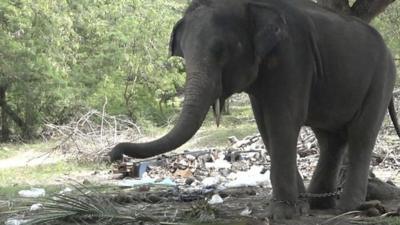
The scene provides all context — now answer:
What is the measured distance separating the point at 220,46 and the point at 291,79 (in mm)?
784

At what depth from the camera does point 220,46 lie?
5.69 m

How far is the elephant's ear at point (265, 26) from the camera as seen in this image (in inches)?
230

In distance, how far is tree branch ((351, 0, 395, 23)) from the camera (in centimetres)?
820

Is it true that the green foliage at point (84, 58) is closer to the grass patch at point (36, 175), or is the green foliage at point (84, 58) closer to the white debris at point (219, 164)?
the grass patch at point (36, 175)

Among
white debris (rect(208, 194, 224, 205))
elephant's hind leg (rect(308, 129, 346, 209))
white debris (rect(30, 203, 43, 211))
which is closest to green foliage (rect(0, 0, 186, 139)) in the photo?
white debris (rect(208, 194, 224, 205))

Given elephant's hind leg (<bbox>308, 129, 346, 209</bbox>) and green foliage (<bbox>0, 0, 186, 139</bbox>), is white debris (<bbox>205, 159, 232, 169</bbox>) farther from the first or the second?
green foliage (<bbox>0, 0, 186, 139</bbox>)

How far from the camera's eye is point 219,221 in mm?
5902

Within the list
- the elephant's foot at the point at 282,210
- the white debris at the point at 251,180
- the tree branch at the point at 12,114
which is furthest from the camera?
the tree branch at the point at 12,114

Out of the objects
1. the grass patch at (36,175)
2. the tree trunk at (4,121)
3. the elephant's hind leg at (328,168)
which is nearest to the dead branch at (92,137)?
the grass patch at (36,175)

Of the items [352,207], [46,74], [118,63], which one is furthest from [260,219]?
[118,63]

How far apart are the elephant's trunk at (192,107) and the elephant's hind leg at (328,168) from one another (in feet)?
6.31

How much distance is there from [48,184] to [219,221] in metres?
5.48

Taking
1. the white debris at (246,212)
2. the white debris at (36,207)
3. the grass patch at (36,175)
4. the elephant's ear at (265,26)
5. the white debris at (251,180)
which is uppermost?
the elephant's ear at (265,26)

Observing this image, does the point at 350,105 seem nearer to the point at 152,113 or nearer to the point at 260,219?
the point at 260,219
